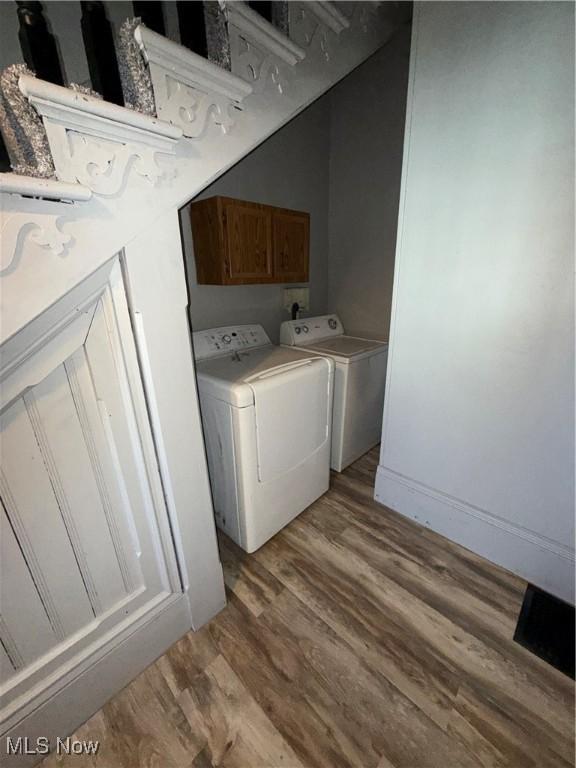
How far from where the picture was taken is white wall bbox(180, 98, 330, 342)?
6.54ft

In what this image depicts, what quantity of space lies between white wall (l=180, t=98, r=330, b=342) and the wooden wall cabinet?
11 cm

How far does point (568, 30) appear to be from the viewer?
0.97 meters

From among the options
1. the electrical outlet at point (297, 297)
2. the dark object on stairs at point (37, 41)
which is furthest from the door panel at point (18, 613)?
the electrical outlet at point (297, 297)

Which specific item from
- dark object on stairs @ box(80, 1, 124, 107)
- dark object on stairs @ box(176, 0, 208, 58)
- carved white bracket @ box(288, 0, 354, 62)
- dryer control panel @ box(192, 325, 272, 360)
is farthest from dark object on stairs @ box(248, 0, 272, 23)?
dryer control panel @ box(192, 325, 272, 360)

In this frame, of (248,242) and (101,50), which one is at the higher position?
(101,50)

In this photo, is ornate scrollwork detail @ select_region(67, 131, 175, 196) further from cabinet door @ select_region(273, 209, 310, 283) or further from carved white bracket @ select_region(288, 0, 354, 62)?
cabinet door @ select_region(273, 209, 310, 283)

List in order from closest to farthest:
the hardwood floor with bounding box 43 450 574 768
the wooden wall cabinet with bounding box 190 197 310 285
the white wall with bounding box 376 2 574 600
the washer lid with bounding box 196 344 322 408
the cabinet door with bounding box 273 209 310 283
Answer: the hardwood floor with bounding box 43 450 574 768 → the white wall with bounding box 376 2 574 600 → the washer lid with bounding box 196 344 322 408 → the wooden wall cabinet with bounding box 190 197 310 285 → the cabinet door with bounding box 273 209 310 283

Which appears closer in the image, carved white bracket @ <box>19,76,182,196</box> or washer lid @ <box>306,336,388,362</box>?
carved white bracket @ <box>19,76,182,196</box>

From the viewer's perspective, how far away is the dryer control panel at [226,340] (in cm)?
177

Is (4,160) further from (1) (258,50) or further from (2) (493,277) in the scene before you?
(2) (493,277)

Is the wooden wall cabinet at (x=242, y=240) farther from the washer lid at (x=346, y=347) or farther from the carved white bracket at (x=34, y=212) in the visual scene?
the carved white bracket at (x=34, y=212)

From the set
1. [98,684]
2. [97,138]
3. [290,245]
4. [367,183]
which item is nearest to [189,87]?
[97,138]

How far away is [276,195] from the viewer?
2.27 metres

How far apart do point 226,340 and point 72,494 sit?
1229 millimetres
